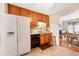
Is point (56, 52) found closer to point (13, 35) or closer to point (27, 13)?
point (13, 35)

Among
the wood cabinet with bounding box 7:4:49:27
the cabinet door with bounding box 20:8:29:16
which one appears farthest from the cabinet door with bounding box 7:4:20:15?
the cabinet door with bounding box 20:8:29:16

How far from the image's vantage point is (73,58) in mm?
1642

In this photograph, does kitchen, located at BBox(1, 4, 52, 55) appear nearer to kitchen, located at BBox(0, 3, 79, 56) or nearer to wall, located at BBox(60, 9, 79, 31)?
kitchen, located at BBox(0, 3, 79, 56)

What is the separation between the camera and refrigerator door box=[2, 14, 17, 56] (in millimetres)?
2062

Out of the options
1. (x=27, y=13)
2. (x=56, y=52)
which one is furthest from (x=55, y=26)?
(x=27, y=13)

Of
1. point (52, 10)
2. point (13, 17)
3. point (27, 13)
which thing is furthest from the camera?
point (27, 13)

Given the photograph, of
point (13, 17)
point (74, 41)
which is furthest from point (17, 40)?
point (74, 41)

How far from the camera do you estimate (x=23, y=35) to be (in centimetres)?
260

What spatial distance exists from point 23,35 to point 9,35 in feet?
1.67

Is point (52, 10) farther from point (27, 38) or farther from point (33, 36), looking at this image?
point (33, 36)

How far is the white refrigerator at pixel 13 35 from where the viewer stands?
2.04 m

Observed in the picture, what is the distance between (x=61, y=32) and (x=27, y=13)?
115cm

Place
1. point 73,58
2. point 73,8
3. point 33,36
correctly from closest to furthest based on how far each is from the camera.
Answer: point 73,58
point 73,8
point 33,36

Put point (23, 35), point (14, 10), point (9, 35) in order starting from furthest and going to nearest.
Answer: point (23, 35)
point (14, 10)
point (9, 35)
